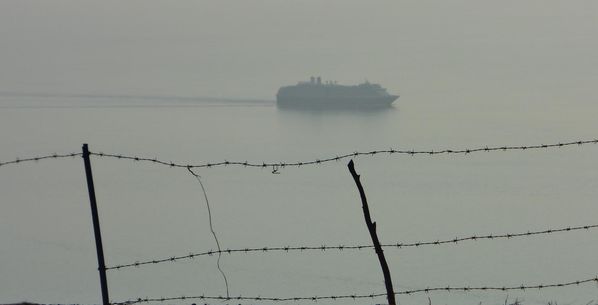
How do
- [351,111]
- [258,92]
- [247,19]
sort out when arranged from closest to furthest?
[351,111] → [258,92] → [247,19]

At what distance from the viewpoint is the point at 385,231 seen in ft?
89.1

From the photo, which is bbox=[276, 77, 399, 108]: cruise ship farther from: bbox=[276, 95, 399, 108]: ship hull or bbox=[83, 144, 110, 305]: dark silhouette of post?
bbox=[83, 144, 110, 305]: dark silhouette of post

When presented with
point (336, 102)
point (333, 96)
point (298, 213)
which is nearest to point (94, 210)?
point (298, 213)

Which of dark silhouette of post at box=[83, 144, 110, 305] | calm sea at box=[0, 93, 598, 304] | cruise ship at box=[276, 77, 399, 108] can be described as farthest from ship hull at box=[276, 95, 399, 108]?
dark silhouette of post at box=[83, 144, 110, 305]

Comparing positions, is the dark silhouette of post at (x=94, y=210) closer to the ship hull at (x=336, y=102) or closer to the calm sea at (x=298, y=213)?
the calm sea at (x=298, y=213)

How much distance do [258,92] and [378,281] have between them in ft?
265

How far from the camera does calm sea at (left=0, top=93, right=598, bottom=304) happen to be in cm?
2227

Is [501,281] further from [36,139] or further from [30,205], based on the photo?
[36,139]

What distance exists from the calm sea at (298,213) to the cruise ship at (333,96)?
27.2m

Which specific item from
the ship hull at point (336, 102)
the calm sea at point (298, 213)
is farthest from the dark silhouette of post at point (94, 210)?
the ship hull at point (336, 102)

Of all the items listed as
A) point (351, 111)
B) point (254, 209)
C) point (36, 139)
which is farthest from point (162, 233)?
point (351, 111)

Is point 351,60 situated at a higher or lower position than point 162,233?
higher

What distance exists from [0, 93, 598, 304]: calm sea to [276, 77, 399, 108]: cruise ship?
27221 mm

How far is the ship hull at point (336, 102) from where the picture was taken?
3553 inches
